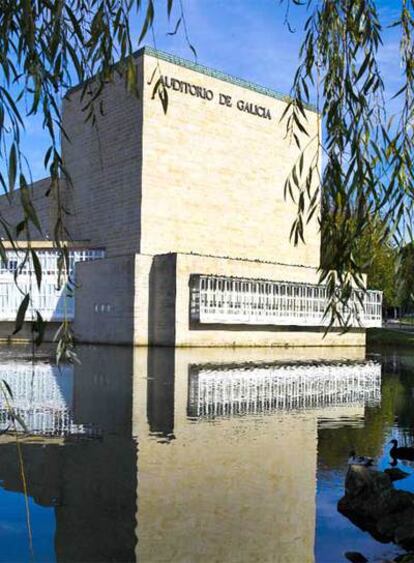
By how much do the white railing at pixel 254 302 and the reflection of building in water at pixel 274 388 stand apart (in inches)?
498

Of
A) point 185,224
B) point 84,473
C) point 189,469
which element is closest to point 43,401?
Result: point 84,473

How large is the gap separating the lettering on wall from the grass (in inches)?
818

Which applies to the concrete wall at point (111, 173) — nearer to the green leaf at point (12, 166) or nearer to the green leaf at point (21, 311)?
the green leaf at point (12, 166)

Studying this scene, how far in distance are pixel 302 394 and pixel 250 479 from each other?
8826 millimetres

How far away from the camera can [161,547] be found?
552 cm

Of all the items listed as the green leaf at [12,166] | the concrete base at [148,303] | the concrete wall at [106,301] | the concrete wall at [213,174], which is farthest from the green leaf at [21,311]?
the concrete wall at [213,174]

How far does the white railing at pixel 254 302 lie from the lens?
124 feet

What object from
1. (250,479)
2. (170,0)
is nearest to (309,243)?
(250,479)

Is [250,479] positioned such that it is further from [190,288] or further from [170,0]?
[190,288]

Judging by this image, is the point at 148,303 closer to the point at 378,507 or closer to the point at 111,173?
the point at 111,173

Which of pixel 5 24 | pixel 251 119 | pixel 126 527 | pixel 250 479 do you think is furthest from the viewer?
pixel 251 119

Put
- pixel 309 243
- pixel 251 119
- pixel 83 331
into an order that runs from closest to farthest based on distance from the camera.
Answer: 1. pixel 83 331
2. pixel 251 119
3. pixel 309 243

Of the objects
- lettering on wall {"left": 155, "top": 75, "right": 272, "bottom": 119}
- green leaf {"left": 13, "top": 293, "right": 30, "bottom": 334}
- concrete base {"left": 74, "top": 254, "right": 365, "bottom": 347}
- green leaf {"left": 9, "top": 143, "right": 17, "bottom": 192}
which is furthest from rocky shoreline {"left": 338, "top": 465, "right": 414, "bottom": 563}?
lettering on wall {"left": 155, "top": 75, "right": 272, "bottom": 119}

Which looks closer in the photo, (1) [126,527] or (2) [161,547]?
(2) [161,547]
